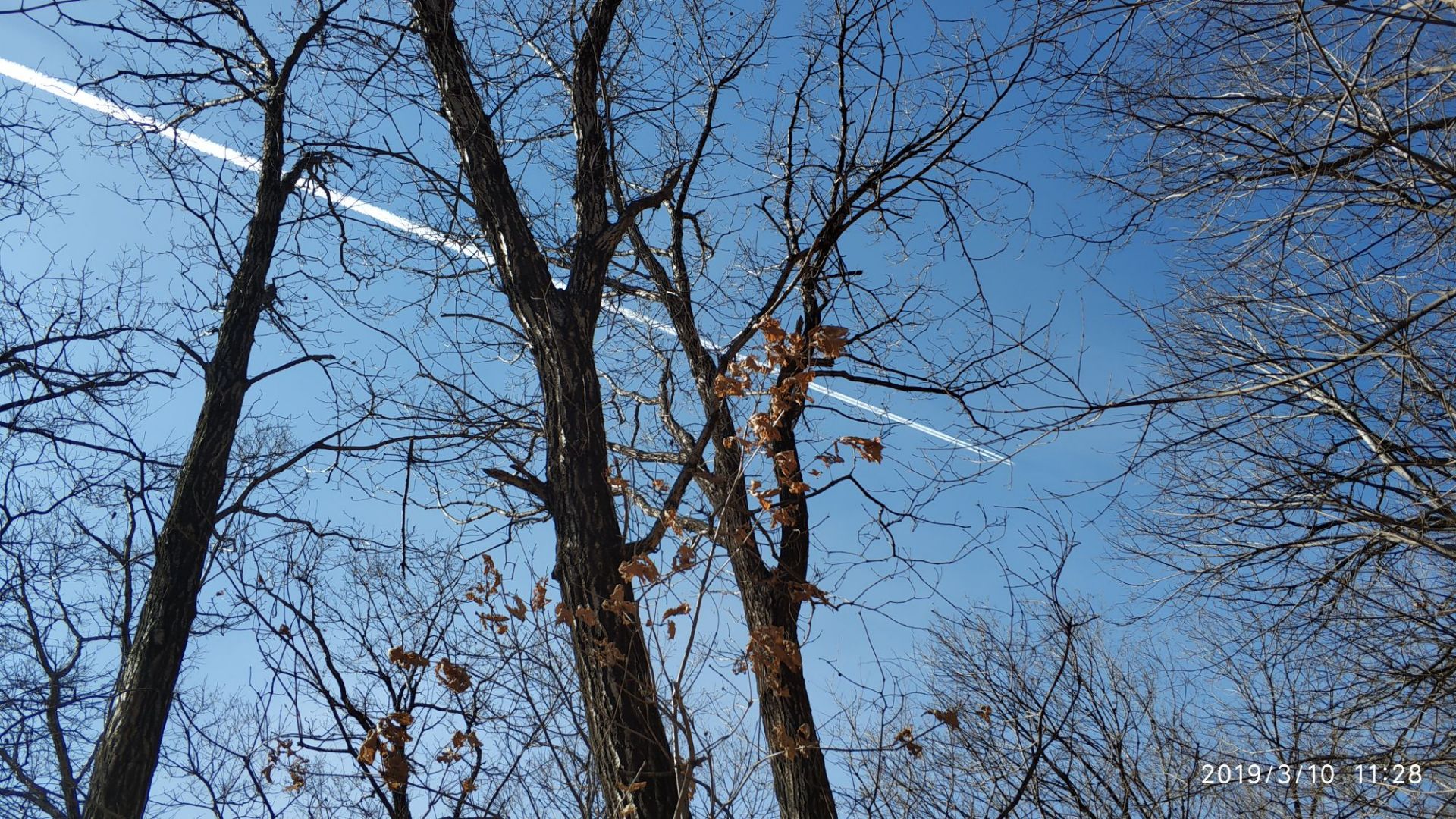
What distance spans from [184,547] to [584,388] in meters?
2.57

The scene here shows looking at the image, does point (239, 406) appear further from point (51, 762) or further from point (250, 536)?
point (51, 762)

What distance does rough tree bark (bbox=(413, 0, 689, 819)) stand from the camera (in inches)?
133

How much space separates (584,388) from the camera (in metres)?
4.07

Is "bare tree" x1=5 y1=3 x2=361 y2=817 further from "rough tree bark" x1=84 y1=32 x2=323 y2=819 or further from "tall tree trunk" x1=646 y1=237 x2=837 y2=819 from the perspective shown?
"tall tree trunk" x1=646 y1=237 x2=837 y2=819

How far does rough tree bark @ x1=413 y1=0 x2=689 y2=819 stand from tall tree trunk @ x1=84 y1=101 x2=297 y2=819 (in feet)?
6.85

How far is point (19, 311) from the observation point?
18.9ft

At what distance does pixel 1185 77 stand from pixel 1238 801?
467 centimetres

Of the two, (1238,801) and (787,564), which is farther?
(1238,801)

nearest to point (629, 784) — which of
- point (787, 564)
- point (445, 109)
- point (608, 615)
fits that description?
point (608, 615)
